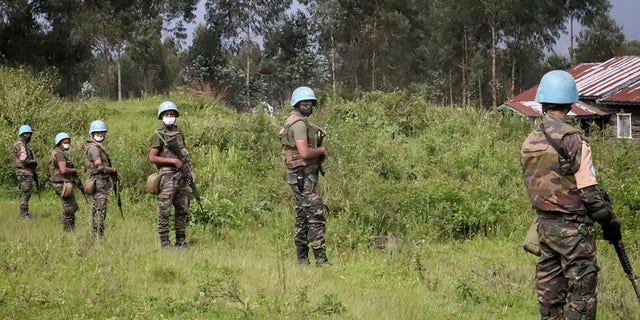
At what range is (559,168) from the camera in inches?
181

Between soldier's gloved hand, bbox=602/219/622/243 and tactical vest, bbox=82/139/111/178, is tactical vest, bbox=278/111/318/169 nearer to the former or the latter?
tactical vest, bbox=82/139/111/178

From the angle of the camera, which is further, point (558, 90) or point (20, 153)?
point (20, 153)

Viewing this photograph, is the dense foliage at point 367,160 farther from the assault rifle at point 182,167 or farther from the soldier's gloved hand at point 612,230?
the soldier's gloved hand at point 612,230

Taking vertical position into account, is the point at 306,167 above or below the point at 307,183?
above

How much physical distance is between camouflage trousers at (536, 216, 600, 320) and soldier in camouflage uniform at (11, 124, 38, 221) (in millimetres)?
9500

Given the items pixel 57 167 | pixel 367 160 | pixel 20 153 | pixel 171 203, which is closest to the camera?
pixel 171 203

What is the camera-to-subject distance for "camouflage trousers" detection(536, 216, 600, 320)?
4.57 metres

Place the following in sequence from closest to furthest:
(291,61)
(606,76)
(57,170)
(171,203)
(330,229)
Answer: (171,203), (330,229), (57,170), (606,76), (291,61)

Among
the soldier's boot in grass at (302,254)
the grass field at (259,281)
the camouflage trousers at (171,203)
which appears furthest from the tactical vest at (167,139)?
the soldier's boot in grass at (302,254)

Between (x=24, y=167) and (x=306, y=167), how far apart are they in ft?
22.4

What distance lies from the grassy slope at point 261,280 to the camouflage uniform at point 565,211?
1196 millimetres

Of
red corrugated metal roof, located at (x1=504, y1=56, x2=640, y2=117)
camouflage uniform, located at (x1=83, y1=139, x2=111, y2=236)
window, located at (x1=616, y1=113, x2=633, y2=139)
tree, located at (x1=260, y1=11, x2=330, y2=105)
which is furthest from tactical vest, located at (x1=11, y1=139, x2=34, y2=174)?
tree, located at (x1=260, y1=11, x2=330, y2=105)

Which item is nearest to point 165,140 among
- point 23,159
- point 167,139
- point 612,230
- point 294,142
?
point 167,139

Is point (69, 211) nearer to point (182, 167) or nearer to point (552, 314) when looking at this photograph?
point (182, 167)
